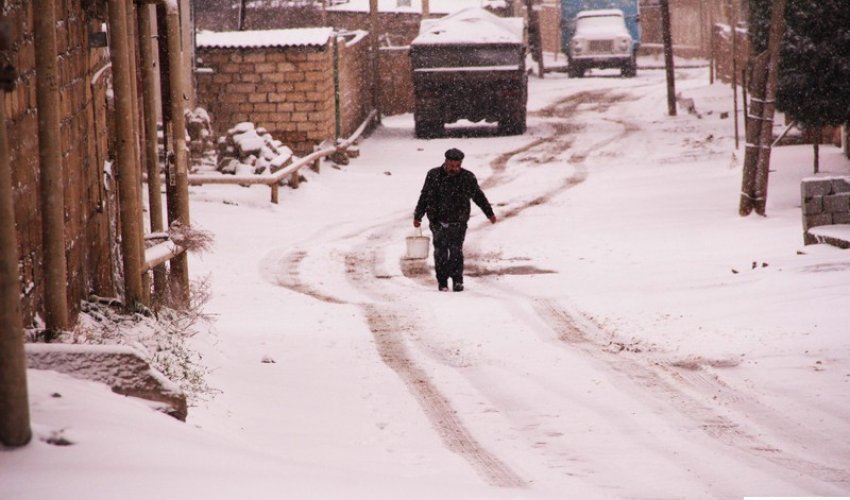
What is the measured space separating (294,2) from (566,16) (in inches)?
533

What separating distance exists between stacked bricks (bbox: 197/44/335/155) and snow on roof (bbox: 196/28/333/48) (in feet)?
0.30

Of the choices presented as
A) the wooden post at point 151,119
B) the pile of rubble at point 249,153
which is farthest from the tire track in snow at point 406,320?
the pile of rubble at point 249,153

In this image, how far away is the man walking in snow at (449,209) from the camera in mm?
12500

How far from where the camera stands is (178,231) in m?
9.17

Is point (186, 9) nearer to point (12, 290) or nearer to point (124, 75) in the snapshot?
point (124, 75)

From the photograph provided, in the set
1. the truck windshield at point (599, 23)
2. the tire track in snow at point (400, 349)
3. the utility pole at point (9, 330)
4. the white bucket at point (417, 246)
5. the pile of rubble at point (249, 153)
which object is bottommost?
the tire track in snow at point (400, 349)

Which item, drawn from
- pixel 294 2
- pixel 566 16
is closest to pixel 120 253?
pixel 294 2

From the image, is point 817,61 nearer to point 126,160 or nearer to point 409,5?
point 126,160

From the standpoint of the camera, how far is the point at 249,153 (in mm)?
19109

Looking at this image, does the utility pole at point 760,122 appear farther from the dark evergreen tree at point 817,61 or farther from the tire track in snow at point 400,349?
the tire track in snow at point 400,349

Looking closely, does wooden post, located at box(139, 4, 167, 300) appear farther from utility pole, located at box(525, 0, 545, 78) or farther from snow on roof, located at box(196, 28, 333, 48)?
utility pole, located at box(525, 0, 545, 78)

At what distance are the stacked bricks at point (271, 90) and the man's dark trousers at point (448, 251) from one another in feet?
31.7

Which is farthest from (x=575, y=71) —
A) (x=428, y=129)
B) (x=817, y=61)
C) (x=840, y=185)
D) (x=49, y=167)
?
(x=49, y=167)

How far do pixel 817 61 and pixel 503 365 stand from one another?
9.44m
